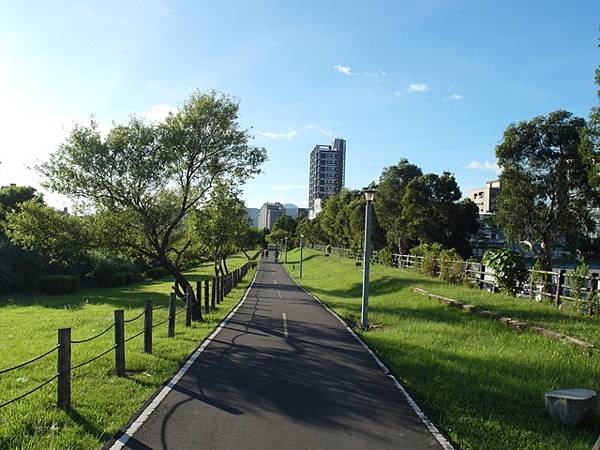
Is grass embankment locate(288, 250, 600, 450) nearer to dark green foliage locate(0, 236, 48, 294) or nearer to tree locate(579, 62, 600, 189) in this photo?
tree locate(579, 62, 600, 189)

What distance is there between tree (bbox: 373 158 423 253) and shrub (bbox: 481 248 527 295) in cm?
2675

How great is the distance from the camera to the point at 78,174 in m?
15.3

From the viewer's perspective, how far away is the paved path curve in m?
5.53

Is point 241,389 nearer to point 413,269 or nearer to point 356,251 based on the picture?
point 413,269

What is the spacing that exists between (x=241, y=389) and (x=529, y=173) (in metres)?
25.7

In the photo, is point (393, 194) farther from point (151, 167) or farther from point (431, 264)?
point (151, 167)

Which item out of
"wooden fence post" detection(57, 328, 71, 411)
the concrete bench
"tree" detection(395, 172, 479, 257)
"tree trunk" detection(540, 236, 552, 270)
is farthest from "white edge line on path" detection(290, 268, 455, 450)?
"tree" detection(395, 172, 479, 257)

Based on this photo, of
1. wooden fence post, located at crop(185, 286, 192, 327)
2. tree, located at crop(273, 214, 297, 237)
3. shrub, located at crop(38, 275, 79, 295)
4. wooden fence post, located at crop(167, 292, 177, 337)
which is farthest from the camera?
tree, located at crop(273, 214, 297, 237)

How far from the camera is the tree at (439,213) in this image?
39094mm

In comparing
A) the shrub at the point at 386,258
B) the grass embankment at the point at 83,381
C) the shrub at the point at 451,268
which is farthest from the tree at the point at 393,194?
the grass embankment at the point at 83,381

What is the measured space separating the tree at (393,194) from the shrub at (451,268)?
63.9 ft

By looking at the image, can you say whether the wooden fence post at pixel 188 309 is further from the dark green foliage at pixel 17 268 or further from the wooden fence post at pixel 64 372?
the dark green foliage at pixel 17 268

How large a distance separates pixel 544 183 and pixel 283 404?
26.0m

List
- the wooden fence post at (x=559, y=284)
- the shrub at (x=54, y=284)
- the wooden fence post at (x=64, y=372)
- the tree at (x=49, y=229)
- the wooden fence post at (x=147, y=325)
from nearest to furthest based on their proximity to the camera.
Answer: the wooden fence post at (x=64, y=372) → the wooden fence post at (x=147, y=325) → the wooden fence post at (x=559, y=284) → the tree at (x=49, y=229) → the shrub at (x=54, y=284)
